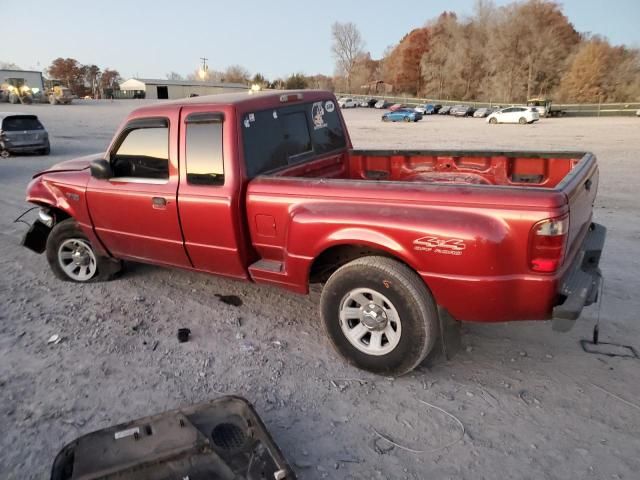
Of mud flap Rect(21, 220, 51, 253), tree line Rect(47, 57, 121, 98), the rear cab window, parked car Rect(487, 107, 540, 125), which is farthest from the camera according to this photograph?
tree line Rect(47, 57, 121, 98)

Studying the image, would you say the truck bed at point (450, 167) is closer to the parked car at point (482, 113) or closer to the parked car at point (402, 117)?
the parked car at point (402, 117)

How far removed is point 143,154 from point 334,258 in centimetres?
204

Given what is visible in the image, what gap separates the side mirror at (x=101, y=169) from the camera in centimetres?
434

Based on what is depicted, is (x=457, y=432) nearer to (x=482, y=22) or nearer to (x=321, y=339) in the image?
(x=321, y=339)

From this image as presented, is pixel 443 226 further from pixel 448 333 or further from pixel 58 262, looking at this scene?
pixel 58 262

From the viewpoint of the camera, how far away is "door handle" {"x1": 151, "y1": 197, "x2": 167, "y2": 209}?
162 inches

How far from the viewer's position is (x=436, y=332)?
127 inches

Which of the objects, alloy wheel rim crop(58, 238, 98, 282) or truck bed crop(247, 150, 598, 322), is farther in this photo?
alloy wheel rim crop(58, 238, 98, 282)

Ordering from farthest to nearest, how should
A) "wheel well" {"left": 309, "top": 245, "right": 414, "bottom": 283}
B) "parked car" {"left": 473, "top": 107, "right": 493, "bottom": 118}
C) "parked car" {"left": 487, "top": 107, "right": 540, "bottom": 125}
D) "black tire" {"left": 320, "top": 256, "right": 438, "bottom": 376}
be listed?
"parked car" {"left": 473, "top": 107, "right": 493, "bottom": 118}
"parked car" {"left": 487, "top": 107, "right": 540, "bottom": 125}
"wheel well" {"left": 309, "top": 245, "right": 414, "bottom": 283}
"black tire" {"left": 320, "top": 256, "right": 438, "bottom": 376}

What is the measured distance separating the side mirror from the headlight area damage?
2467mm

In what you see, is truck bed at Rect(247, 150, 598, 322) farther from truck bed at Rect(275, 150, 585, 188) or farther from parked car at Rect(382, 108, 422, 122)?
parked car at Rect(382, 108, 422, 122)

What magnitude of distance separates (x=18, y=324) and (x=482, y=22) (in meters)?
99.8

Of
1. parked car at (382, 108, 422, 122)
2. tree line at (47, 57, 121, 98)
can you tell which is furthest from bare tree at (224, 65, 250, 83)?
parked car at (382, 108, 422, 122)

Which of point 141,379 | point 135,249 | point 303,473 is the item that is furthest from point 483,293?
point 135,249
